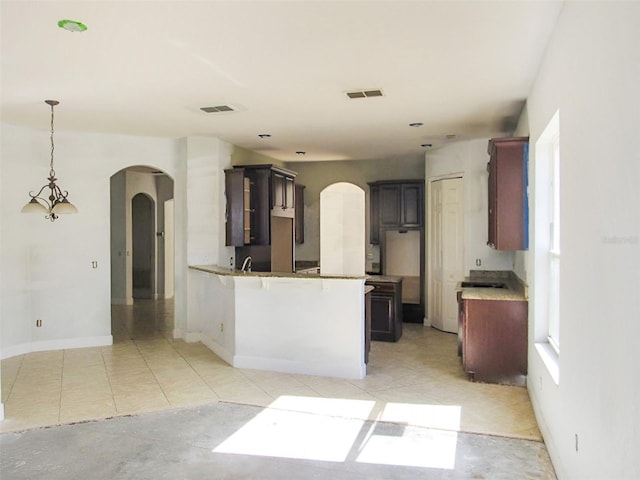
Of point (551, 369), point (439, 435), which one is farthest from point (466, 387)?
point (551, 369)

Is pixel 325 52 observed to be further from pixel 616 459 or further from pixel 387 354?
pixel 387 354

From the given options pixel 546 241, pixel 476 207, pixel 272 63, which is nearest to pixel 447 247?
pixel 476 207

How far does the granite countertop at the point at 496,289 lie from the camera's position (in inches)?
183

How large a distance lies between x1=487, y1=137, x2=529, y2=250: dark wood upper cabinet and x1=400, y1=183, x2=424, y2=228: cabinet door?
3.34 meters

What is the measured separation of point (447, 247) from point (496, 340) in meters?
2.74

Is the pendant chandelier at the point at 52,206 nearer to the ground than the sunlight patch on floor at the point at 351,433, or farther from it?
farther from it

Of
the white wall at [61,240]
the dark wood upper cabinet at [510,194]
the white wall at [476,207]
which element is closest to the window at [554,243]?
the dark wood upper cabinet at [510,194]

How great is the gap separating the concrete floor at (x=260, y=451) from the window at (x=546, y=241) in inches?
34.6

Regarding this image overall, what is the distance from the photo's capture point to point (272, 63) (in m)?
3.67

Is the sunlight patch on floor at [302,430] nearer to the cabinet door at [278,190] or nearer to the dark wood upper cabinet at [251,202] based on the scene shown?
the dark wood upper cabinet at [251,202]

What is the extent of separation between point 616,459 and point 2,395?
4.80 metres

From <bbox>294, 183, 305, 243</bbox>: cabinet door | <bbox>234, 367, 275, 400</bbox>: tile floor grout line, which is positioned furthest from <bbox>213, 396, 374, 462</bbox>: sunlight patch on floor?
<bbox>294, 183, 305, 243</bbox>: cabinet door

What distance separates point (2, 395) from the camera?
4.47m

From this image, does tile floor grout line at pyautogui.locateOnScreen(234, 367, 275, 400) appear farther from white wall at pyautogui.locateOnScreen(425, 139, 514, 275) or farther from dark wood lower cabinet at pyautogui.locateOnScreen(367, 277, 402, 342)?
white wall at pyautogui.locateOnScreen(425, 139, 514, 275)
